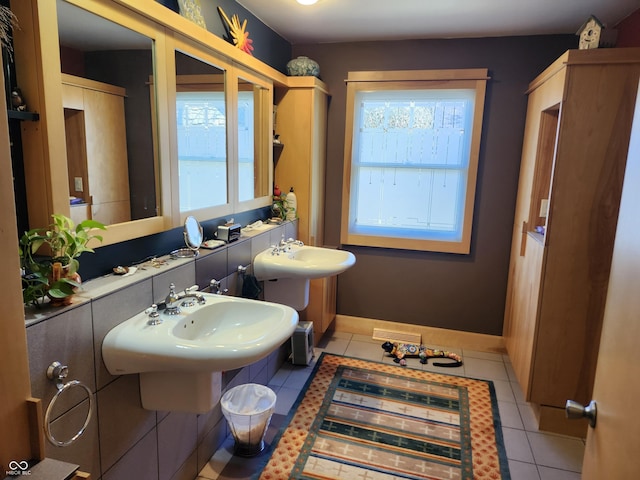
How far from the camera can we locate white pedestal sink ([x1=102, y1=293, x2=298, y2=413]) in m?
1.29

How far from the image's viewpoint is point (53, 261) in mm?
1207

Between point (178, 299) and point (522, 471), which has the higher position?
point (178, 299)

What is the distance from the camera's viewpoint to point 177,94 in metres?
1.81

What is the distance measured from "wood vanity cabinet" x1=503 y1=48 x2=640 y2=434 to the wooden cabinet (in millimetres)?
1468

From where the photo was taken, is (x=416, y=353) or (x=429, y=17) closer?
(x=429, y=17)

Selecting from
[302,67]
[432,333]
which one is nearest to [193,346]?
[302,67]

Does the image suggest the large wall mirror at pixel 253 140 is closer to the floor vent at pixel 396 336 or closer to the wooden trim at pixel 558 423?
the floor vent at pixel 396 336

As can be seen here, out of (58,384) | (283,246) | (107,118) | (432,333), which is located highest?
(107,118)

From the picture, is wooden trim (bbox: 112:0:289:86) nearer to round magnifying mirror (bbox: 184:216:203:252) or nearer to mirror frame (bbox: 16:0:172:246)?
mirror frame (bbox: 16:0:172:246)

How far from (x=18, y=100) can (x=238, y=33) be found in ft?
4.69

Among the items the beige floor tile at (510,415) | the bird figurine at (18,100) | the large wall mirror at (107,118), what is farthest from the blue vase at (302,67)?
the beige floor tile at (510,415)

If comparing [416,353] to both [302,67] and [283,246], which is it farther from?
[302,67]

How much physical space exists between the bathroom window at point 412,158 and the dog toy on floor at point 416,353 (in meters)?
0.80

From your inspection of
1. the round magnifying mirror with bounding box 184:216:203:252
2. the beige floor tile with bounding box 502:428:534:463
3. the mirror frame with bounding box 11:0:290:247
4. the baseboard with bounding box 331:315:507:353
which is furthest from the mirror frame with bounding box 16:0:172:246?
the baseboard with bounding box 331:315:507:353
